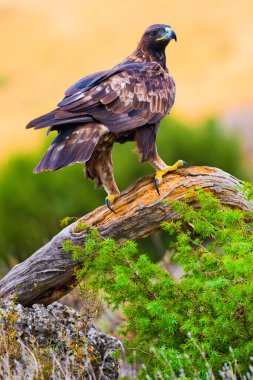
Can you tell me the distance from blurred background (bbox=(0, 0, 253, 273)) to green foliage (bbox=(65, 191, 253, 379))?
666 centimetres

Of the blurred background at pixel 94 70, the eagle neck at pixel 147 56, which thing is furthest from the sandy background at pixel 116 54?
the eagle neck at pixel 147 56

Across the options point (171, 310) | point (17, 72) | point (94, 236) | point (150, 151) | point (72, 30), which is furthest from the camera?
point (72, 30)

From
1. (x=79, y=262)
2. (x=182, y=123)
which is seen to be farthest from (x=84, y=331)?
(x=182, y=123)

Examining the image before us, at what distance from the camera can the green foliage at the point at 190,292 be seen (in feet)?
19.0

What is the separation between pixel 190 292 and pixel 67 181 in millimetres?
11328

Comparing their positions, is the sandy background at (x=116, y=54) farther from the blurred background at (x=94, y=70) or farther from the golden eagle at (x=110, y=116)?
the golden eagle at (x=110, y=116)

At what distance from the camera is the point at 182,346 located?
602cm

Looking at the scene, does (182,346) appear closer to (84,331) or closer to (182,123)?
(84,331)

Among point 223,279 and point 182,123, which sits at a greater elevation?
point 223,279

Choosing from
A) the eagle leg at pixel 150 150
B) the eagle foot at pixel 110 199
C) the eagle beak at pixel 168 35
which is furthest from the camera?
the eagle beak at pixel 168 35

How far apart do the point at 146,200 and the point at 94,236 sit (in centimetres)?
59

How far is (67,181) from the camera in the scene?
17.4 metres

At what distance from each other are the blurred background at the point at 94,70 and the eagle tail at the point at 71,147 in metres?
6.27

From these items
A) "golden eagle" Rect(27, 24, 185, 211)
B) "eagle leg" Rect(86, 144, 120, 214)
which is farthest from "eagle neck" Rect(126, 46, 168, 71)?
"eagle leg" Rect(86, 144, 120, 214)
